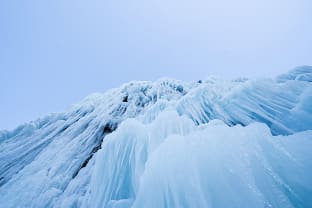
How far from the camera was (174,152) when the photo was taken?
2.68 meters

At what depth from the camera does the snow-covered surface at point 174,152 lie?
2275mm

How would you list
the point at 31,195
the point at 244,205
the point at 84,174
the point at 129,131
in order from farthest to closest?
1. the point at 84,174
2. the point at 31,195
3. the point at 129,131
4. the point at 244,205

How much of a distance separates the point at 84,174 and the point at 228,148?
4981mm

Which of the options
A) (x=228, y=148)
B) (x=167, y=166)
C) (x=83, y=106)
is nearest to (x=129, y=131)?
(x=167, y=166)

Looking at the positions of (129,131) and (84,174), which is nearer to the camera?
(129,131)

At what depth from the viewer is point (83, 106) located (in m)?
9.97

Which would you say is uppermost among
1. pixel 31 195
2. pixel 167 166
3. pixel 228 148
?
pixel 228 148

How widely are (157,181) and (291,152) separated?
175cm

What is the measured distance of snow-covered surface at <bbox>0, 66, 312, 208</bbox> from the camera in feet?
7.47

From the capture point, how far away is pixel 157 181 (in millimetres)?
2494

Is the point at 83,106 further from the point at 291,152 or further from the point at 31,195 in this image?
the point at 291,152

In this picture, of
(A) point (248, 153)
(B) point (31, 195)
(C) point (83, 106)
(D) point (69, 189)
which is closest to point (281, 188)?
(A) point (248, 153)

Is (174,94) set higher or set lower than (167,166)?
higher

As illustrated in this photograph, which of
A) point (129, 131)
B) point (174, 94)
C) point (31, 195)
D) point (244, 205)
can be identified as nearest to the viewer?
point (244, 205)
